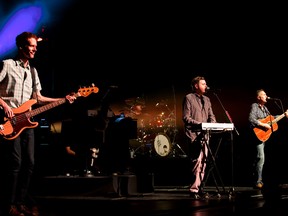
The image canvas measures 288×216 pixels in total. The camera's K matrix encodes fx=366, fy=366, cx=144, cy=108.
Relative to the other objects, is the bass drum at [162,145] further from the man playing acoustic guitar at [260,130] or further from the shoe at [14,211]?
the shoe at [14,211]

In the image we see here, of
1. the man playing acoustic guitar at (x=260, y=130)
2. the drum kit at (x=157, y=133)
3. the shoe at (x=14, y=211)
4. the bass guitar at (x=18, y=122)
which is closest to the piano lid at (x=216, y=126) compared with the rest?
the man playing acoustic guitar at (x=260, y=130)

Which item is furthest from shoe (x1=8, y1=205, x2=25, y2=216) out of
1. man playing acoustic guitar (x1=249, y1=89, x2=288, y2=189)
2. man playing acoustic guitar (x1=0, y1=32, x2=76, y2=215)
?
man playing acoustic guitar (x1=249, y1=89, x2=288, y2=189)

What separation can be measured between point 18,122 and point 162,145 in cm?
645

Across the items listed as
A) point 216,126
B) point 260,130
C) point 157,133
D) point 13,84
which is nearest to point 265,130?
point 260,130

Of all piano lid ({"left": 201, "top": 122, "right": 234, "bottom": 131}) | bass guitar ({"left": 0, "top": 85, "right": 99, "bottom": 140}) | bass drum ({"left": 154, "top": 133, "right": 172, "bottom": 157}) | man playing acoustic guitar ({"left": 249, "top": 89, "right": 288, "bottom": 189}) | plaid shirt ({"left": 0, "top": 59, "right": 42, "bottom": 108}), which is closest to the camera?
bass guitar ({"left": 0, "top": 85, "right": 99, "bottom": 140})

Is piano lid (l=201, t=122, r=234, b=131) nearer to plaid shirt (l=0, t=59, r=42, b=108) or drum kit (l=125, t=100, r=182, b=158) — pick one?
plaid shirt (l=0, t=59, r=42, b=108)

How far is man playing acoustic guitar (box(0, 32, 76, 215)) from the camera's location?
387 centimetres

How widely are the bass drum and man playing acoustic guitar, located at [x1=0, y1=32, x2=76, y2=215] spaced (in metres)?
5.90

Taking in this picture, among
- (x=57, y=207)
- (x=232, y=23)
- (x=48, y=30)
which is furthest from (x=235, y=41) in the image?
(x=57, y=207)

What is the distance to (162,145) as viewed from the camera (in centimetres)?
998

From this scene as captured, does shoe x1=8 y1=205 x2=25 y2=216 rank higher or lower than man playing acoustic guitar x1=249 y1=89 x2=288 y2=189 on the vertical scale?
lower

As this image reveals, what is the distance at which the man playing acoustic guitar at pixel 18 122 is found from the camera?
3.87m

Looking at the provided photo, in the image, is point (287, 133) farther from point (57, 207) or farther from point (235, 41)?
point (57, 207)

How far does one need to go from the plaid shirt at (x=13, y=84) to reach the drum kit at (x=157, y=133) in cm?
560
